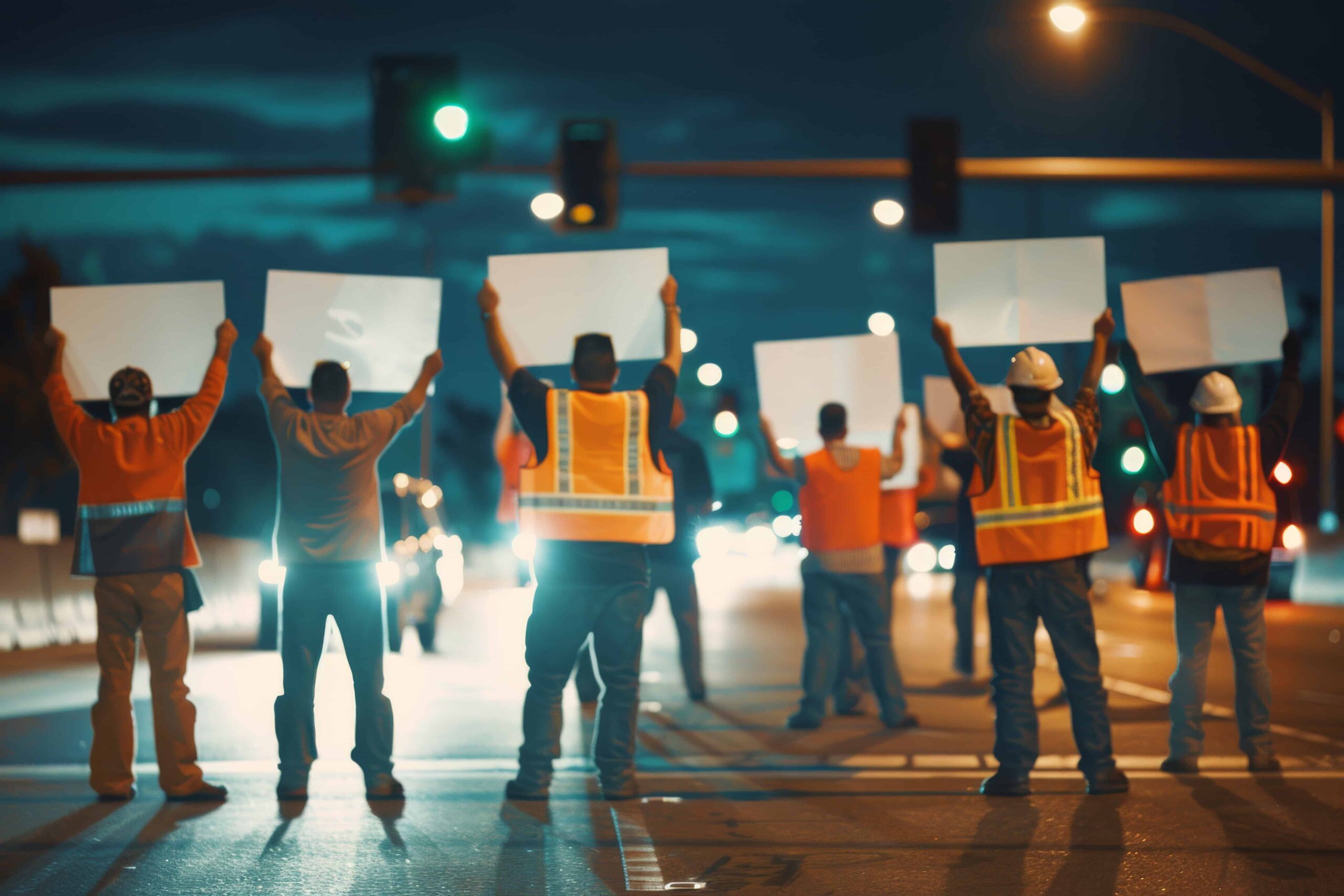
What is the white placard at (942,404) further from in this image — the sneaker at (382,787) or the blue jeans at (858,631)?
the sneaker at (382,787)

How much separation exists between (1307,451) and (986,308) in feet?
185

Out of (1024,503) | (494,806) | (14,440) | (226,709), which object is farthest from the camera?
(14,440)

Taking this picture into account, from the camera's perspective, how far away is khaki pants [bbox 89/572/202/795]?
24.5ft

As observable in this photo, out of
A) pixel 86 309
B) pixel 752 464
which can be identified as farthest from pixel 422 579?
pixel 752 464

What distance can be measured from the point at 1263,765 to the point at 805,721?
3.01 m

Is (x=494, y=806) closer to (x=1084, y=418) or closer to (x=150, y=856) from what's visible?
(x=150, y=856)

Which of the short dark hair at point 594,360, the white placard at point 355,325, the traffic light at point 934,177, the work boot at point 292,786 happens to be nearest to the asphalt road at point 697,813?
the work boot at point 292,786

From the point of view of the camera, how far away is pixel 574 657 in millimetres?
7621

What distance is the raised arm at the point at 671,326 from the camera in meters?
7.95

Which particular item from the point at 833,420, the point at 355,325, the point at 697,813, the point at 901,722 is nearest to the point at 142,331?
the point at 355,325

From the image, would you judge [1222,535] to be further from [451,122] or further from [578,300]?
[451,122]

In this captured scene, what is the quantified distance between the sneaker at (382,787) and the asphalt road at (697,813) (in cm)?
→ 6

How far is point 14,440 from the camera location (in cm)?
4862

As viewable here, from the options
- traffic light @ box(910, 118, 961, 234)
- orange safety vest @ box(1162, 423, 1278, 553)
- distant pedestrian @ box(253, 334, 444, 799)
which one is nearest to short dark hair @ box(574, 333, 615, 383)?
distant pedestrian @ box(253, 334, 444, 799)
